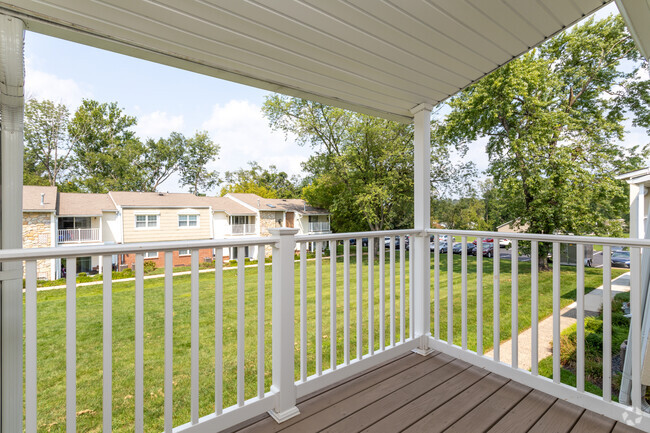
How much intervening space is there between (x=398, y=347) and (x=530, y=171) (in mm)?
8877

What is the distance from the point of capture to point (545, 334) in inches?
177

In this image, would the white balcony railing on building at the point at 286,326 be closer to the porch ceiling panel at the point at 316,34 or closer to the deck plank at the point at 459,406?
the deck plank at the point at 459,406

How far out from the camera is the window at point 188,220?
3016 millimetres

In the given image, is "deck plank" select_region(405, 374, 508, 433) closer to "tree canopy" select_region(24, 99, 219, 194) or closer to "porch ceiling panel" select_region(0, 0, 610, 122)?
"porch ceiling panel" select_region(0, 0, 610, 122)

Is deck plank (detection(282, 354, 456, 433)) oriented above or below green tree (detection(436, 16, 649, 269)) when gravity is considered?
below

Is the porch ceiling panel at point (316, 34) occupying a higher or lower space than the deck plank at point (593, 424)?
higher

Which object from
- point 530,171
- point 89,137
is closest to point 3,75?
point 89,137

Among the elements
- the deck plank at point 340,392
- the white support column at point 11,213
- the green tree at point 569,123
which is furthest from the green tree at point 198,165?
the green tree at point 569,123

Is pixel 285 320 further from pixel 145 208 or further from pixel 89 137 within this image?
pixel 89 137

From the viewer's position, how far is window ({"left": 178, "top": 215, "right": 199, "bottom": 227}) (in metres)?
3.02

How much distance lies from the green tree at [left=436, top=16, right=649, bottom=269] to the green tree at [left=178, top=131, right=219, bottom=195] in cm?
741

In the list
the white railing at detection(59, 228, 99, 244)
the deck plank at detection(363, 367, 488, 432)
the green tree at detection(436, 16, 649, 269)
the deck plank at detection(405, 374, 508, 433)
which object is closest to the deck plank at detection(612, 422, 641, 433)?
the deck plank at detection(405, 374, 508, 433)

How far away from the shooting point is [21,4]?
117 centimetres

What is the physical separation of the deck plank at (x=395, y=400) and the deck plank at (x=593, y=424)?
664mm
